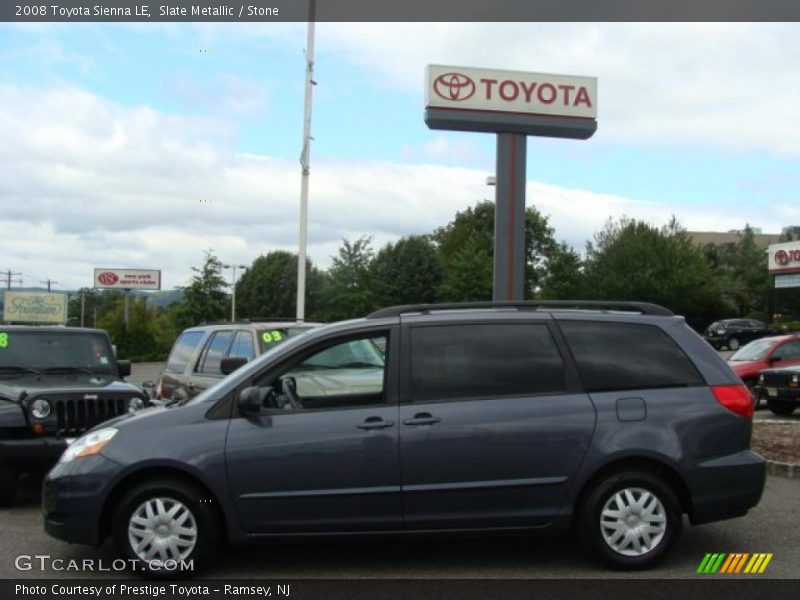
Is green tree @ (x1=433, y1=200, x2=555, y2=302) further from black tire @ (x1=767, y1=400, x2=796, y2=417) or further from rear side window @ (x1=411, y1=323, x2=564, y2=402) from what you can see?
rear side window @ (x1=411, y1=323, x2=564, y2=402)

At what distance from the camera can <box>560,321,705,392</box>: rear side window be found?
231 inches

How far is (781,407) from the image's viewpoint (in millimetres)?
15586

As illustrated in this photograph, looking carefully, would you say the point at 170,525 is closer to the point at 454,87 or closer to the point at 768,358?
the point at 768,358

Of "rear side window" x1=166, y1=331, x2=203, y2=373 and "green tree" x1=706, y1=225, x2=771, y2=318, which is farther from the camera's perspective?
"green tree" x1=706, y1=225, x2=771, y2=318

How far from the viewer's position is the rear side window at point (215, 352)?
10516mm

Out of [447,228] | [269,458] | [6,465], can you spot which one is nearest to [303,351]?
[269,458]

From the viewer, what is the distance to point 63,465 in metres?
5.75

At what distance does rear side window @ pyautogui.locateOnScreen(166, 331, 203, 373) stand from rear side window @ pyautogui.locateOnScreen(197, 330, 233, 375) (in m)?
0.42

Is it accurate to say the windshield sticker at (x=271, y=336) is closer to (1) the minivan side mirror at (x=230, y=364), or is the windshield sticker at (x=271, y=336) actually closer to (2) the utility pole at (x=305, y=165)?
(1) the minivan side mirror at (x=230, y=364)

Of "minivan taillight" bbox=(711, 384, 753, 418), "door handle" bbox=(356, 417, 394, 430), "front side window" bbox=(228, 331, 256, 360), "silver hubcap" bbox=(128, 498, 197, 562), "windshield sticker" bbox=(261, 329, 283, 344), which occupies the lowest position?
"silver hubcap" bbox=(128, 498, 197, 562)

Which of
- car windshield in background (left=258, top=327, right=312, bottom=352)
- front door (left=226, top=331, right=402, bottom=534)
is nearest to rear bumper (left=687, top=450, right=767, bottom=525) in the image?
front door (left=226, top=331, right=402, bottom=534)

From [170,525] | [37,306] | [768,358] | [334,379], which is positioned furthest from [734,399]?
[37,306]

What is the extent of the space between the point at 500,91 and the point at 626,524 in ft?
56.1

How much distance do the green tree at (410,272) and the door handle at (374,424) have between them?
152 ft
